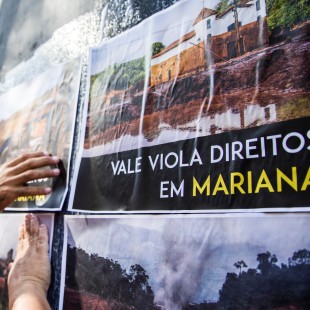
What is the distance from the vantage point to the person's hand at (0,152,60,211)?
816mm

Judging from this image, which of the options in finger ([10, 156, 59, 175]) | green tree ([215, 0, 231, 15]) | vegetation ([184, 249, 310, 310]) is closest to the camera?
vegetation ([184, 249, 310, 310])

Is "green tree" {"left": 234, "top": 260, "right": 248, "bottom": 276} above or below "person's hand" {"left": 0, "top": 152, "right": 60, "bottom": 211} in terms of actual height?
below

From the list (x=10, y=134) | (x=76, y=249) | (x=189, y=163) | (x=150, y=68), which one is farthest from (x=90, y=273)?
(x=10, y=134)

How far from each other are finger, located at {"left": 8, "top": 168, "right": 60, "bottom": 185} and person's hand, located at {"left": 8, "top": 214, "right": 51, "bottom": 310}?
9 centimetres

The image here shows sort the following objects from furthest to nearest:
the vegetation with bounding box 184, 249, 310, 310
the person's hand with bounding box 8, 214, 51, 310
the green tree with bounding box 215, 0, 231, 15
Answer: the person's hand with bounding box 8, 214, 51, 310, the green tree with bounding box 215, 0, 231, 15, the vegetation with bounding box 184, 249, 310, 310

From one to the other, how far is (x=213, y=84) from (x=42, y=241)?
1.80ft

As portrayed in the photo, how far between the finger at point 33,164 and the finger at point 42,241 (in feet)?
0.49

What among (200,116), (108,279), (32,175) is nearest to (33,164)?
(32,175)

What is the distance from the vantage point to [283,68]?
18.8 inches

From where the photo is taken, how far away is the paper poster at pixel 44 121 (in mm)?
820

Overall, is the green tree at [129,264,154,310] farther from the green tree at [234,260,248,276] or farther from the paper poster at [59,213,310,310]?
the green tree at [234,260,248,276]

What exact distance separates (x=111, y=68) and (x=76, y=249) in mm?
407

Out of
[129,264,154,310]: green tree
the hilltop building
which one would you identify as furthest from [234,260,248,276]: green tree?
the hilltop building

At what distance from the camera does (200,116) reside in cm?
56
